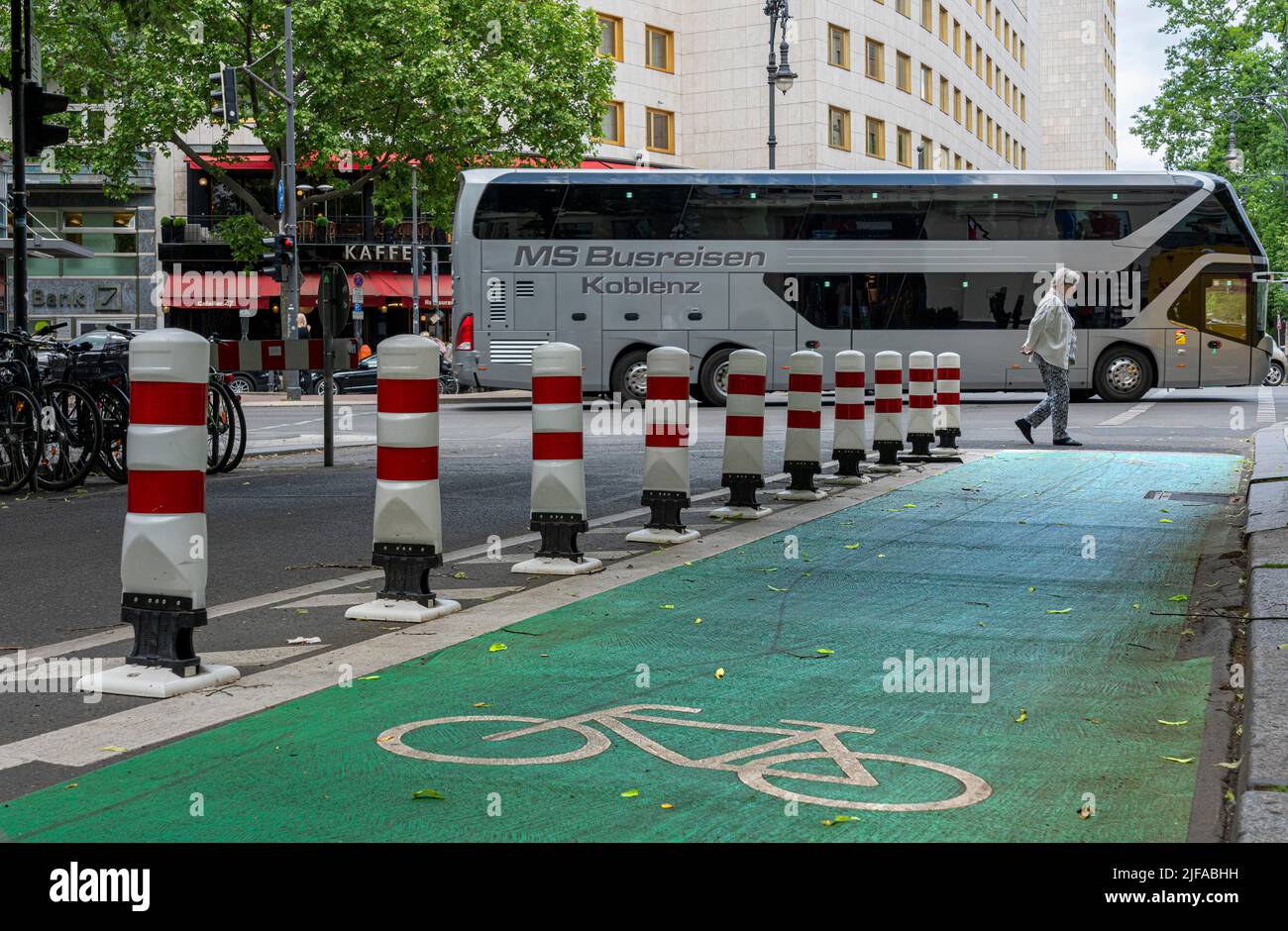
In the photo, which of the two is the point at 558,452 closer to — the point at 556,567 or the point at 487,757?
the point at 556,567

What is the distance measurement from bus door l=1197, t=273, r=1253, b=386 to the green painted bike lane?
2130 cm

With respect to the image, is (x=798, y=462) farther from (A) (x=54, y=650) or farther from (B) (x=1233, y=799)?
(B) (x=1233, y=799)

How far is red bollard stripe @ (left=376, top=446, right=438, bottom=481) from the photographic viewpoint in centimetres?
670

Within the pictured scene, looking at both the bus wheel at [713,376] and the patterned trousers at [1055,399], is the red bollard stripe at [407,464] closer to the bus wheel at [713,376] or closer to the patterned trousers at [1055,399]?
the patterned trousers at [1055,399]

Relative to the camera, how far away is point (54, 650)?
5.98m

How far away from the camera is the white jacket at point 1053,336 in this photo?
16.3m

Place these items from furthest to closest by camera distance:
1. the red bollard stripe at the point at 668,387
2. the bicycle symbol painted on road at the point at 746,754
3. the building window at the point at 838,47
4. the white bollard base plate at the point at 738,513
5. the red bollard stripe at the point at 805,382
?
the building window at the point at 838,47 < the red bollard stripe at the point at 805,382 < the white bollard base plate at the point at 738,513 < the red bollard stripe at the point at 668,387 < the bicycle symbol painted on road at the point at 746,754

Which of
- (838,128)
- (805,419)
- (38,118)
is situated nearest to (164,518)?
(805,419)

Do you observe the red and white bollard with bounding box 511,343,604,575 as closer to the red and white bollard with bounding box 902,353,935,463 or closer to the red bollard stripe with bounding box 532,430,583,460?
the red bollard stripe with bounding box 532,430,583,460

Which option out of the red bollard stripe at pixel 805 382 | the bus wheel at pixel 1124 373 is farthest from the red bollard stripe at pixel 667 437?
the bus wheel at pixel 1124 373

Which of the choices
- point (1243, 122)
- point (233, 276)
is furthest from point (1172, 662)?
point (1243, 122)

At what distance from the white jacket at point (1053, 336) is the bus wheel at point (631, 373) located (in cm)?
1195

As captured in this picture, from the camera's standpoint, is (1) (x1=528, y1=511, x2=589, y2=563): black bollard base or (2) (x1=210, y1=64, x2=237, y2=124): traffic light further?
(2) (x1=210, y1=64, x2=237, y2=124): traffic light

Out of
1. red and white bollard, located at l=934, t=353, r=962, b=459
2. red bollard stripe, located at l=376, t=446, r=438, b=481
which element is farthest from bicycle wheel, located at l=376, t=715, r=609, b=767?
red and white bollard, located at l=934, t=353, r=962, b=459
